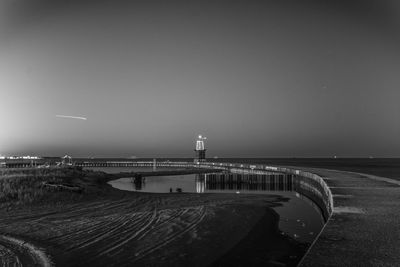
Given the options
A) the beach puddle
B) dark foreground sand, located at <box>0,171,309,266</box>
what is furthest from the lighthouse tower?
dark foreground sand, located at <box>0,171,309,266</box>

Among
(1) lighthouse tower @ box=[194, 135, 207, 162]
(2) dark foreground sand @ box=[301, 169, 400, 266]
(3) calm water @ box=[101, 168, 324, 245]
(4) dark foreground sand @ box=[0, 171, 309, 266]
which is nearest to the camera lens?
(2) dark foreground sand @ box=[301, 169, 400, 266]

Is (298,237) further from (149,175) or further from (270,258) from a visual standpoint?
(149,175)

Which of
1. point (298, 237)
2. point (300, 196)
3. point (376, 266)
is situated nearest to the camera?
point (376, 266)

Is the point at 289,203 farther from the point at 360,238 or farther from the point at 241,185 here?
the point at 360,238

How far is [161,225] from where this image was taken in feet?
49.8

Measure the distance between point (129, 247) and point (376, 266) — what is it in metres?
7.72

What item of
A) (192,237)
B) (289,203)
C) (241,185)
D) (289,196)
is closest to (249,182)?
(241,185)

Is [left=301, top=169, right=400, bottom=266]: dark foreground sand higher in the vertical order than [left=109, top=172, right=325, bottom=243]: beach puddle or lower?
higher

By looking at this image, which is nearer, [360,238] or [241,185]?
[360,238]

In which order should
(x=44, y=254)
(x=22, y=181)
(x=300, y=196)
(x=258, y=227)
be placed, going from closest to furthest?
(x=44, y=254) < (x=258, y=227) < (x=22, y=181) < (x=300, y=196)

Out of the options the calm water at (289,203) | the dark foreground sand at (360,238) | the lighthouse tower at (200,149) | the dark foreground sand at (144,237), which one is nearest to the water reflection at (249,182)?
the calm water at (289,203)

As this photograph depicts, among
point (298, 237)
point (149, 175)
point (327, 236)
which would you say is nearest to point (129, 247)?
point (327, 236)

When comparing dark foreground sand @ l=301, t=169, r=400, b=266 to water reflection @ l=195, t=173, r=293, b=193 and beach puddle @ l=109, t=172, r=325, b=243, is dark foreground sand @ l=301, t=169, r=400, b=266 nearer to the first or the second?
beach puddle @ l=109, t=172, r=325, b=243

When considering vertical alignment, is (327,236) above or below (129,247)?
above
